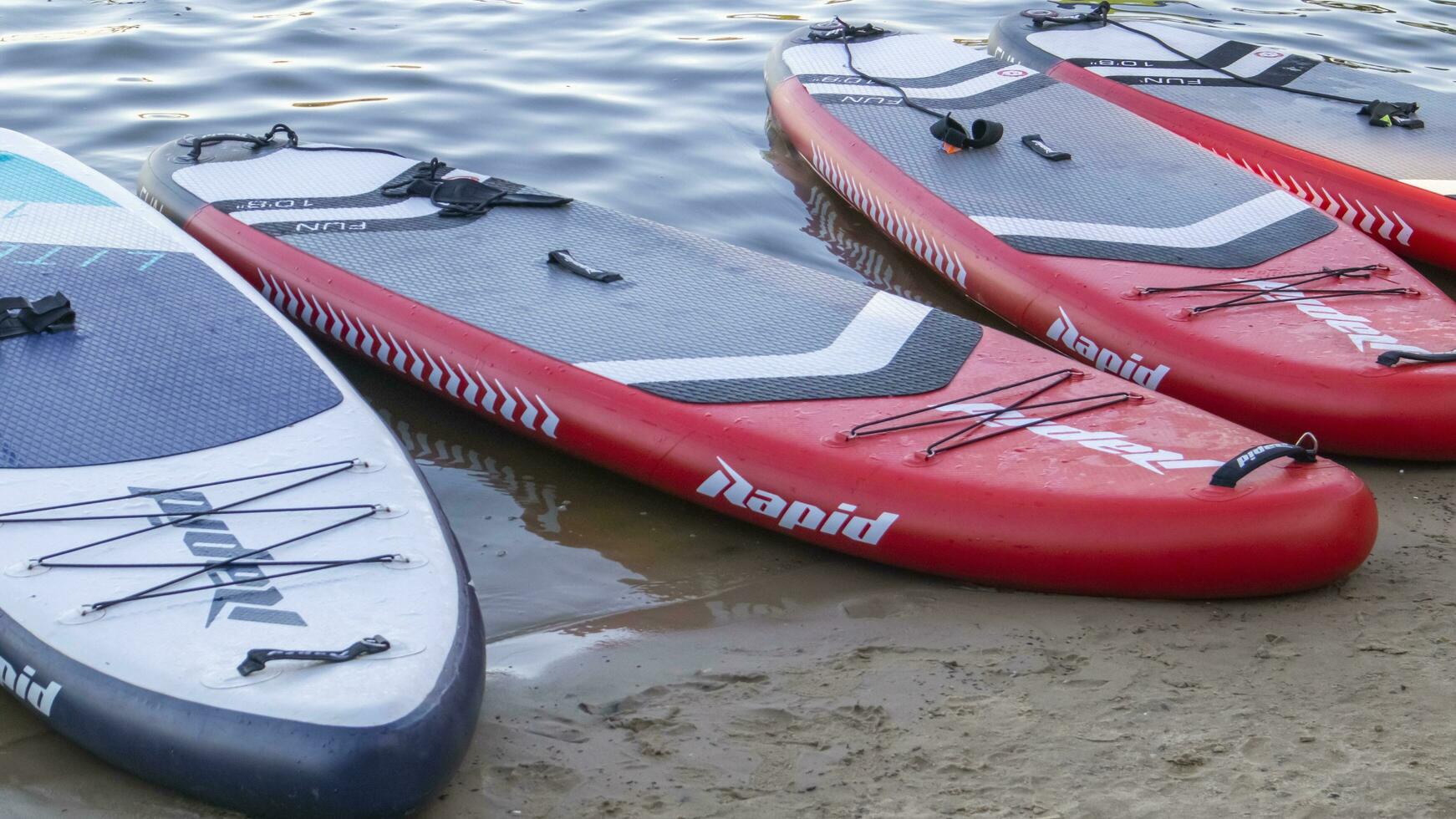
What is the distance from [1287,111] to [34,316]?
5.12 meters

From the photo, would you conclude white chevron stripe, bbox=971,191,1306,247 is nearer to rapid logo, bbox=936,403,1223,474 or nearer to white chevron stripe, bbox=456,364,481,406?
rapid logo, bbox=936,403,1223,474

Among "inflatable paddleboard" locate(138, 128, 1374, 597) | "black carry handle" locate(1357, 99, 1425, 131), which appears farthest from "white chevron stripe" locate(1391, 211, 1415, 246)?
"inflatable paddleboard" locate(138, 128, 1374, 597)

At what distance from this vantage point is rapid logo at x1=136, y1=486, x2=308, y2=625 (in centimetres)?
292

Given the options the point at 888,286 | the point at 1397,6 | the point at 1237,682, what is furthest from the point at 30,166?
the point at 1397,6

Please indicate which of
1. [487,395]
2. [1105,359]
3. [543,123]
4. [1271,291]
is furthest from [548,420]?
[543,123]

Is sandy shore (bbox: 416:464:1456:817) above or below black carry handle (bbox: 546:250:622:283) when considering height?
below

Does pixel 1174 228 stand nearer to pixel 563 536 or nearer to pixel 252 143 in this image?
pixel 563 536

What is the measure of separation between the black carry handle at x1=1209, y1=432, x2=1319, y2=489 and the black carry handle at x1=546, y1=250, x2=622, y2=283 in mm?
2035

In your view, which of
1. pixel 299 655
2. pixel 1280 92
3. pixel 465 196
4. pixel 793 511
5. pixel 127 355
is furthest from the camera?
pixel 1280 92

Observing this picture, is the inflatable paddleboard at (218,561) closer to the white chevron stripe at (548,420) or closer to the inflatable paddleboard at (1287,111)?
the white chevron stripe at (548,420)

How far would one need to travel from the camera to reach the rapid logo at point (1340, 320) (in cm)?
415

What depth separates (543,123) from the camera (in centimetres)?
700

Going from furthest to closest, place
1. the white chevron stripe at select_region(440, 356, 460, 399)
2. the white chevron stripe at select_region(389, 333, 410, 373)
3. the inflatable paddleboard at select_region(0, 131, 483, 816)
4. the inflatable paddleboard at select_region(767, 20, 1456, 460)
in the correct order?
the white chevron stripe at select_region(389, 333, 410, 373), the white chevron stripe at select_region(440, 356, 460, 399), the inflatable paddleboard at select_region(767, 20, 1456, 460), the inflatable paddleboard at select_region(0, 131, 483, 816)

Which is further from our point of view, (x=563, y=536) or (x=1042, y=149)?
(x=1042, y=149)
